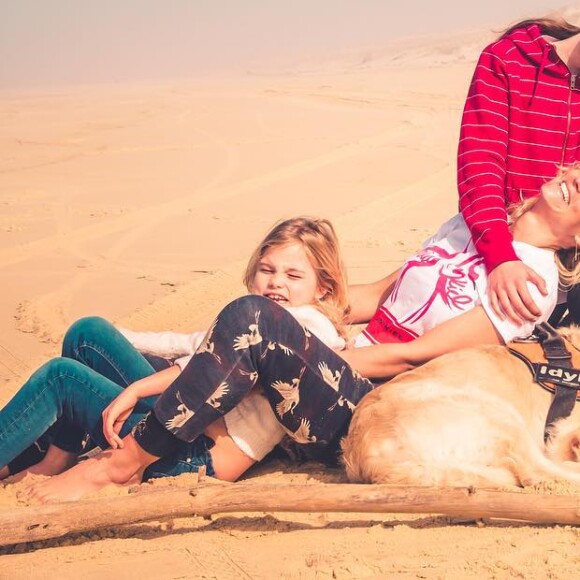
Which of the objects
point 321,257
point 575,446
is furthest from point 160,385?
point 575,446

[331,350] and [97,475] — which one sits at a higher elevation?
[331,350]

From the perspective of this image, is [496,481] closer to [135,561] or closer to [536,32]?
[135,561]

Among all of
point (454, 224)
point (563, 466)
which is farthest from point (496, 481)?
point (454, 224)

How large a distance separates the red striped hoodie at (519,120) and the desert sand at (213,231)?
162 centimetres

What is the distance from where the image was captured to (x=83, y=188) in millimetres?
11117

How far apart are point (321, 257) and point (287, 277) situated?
181 millimetres

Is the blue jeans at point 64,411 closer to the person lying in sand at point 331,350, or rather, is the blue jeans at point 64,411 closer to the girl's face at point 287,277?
the person lying in sand at point 331,350

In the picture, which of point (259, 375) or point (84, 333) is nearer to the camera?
point (259, 375)

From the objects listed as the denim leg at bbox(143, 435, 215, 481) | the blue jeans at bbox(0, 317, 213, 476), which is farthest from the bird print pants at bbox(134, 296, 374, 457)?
the blue jeans at bbox(0, 317, 213, 476)

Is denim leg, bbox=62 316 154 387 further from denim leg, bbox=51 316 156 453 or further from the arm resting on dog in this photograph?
the arm resting on dog

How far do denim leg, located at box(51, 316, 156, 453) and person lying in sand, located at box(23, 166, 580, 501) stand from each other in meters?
0.58

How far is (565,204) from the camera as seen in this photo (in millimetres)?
3654

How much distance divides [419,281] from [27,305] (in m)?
3.91

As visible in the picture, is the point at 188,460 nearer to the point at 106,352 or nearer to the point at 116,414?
the point at 116,414
